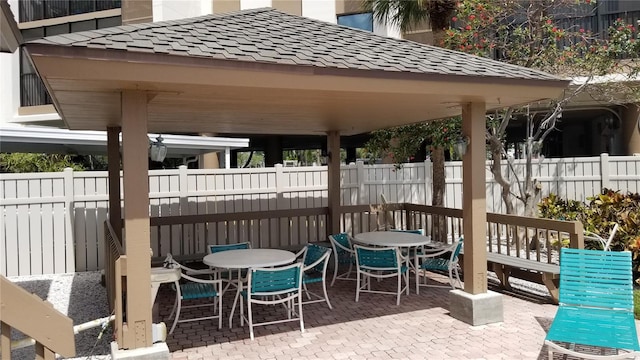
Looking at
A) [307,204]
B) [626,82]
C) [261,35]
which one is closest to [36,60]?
[261,35]

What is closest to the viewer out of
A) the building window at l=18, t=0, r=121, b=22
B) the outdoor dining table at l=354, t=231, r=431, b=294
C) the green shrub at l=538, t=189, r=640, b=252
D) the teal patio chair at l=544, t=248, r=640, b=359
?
the teal patio chair at l=544, t=248, r=640, b=359

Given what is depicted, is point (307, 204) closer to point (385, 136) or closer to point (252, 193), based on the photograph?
point (252, 193)

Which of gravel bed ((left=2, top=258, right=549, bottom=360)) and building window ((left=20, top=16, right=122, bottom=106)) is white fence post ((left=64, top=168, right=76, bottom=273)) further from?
building window ((left=20, top=16, right=122, bottom=106))

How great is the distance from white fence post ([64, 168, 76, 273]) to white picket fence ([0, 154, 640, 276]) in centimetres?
2

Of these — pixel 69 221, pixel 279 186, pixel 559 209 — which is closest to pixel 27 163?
pixel 69 221

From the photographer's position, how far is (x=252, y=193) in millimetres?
9875

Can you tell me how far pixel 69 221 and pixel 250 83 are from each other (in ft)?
20.6

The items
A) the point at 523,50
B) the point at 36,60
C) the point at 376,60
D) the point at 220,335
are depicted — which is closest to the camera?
the point at 36,60

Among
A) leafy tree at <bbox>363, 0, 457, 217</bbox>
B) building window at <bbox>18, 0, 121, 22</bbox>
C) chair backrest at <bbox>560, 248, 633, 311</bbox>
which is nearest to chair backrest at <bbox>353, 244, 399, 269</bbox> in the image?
chair backrest at <bbox>560, 248, 633, 311</bbox>

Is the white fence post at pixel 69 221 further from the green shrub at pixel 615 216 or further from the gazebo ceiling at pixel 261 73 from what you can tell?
the green shrub at pixel 615 216

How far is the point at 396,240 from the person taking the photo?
6.77m

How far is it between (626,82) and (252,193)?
9.01 meters

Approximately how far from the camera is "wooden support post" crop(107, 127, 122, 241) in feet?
23.5

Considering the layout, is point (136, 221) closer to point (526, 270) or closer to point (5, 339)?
point (5, 339)
